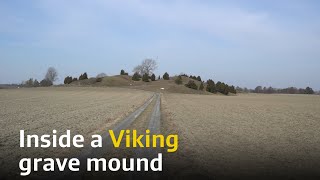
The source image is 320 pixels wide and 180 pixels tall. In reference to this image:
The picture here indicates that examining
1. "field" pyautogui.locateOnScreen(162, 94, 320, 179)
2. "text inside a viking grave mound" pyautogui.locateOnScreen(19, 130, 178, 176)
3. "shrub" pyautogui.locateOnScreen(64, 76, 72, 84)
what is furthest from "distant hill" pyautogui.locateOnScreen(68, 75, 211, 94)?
"text inside a viking grave mound" pyautogui.locateOnScreen(19, 130, 178, 176)

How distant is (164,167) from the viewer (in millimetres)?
11828

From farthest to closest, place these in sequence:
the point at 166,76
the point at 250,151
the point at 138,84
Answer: the point at 166,76 < the point at 138,84 < the point at 250,151

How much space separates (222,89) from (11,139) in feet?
490

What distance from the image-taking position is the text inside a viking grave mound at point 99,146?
11539 millimetres

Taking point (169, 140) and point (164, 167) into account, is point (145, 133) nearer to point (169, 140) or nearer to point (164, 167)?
point (169, 140)

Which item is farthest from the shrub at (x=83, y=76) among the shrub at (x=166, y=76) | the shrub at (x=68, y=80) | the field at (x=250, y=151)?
the field at (x=250, y=151)

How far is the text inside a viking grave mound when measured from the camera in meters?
11.5

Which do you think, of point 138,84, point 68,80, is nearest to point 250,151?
point 138,84

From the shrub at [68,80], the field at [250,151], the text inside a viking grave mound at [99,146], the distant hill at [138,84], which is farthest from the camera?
the shrub at [68,80]

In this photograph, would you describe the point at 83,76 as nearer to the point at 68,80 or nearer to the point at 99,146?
the point at 68,80

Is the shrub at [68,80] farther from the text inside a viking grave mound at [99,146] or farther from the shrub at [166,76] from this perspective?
the text inside a viking grave mound at [99,146]

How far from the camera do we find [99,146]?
15844 mm

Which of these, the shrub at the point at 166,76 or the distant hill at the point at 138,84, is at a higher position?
the shrub at the point at 166,76

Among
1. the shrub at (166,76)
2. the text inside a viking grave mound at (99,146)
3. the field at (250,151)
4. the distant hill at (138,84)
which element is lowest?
the field at (250,151)
